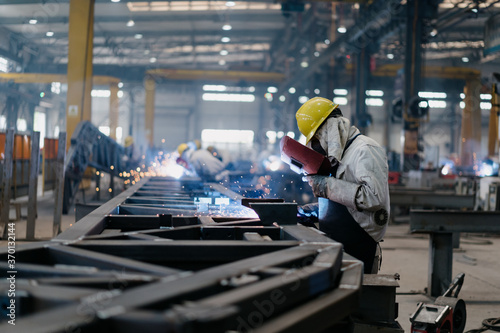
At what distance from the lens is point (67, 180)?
10.3 m

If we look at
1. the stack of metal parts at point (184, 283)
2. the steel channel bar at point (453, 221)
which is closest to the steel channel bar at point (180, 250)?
the stack of metal parts at point (184, 283)

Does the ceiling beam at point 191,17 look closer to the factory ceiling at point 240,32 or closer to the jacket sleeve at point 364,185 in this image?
the factory ceiling at point 240,32

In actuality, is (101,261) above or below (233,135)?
below

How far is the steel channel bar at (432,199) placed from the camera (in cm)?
771

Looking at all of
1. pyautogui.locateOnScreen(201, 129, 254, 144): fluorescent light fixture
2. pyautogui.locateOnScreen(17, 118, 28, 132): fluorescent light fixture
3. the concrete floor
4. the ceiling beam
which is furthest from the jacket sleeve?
pyautogui.locateOnScreen(201, 129, 254, 144): fluorescent light fixture

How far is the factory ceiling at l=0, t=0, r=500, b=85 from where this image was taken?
41.5 ft

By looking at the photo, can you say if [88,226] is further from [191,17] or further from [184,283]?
[191,17]

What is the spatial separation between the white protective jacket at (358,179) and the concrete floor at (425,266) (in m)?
1.44

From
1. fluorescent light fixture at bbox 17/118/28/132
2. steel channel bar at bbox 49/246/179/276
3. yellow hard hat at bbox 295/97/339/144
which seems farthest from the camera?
fluorescent light fixture at bbox 17/118/28/132

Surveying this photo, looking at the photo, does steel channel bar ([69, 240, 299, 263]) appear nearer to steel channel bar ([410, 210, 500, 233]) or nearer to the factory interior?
the factory interior

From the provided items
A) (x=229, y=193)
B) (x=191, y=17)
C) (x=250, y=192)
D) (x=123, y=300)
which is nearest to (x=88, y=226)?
(x=123, y=300)

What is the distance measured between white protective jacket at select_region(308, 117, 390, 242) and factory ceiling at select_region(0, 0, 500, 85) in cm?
899

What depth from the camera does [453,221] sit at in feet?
15.5

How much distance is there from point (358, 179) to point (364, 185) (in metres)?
0.05
